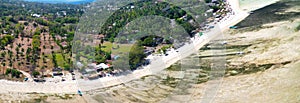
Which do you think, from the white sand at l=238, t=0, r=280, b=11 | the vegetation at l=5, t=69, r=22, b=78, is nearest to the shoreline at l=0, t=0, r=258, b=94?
the vegetation at l=5, t=69, r=22, b=78

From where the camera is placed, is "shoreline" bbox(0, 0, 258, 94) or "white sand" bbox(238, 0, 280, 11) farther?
"white sand" bbox(238, 0, 280, 11)

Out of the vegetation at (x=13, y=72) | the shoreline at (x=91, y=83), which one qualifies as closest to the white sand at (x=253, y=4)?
the shoreline at (x=91, y=83)

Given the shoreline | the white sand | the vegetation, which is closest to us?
the shoreline

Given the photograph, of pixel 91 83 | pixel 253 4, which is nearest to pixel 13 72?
pixel 91 83

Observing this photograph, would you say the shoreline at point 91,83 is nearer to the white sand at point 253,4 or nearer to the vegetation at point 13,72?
the vegetation at point 13,72

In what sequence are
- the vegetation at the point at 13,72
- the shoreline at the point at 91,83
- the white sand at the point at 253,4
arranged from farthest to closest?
the white sand at the point at 253,4 < the vegetation at the point at 13,72 < the shoreline at the point at 91,83

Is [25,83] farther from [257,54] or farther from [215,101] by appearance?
[257,54]

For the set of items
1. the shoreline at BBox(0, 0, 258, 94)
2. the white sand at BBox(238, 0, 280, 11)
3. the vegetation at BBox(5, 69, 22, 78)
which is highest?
the white sand at BBox(238, 0, 280, 11)

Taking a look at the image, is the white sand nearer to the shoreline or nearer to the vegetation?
the shoreline

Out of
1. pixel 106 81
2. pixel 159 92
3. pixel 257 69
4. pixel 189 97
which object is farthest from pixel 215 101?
pixel 106 81

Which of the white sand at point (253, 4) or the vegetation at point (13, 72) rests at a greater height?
the white sand at point (253, 4)

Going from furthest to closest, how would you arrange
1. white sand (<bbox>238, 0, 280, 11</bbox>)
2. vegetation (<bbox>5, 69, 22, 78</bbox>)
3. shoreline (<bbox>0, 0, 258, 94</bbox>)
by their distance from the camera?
white sand (<bbox>238, 0, 280, 11</bbox>)
vegetation (<bbox>5, 69, 22, 78</bbox>)
shoreline (<bbox>0, 0, 258, 94</bbox>)
